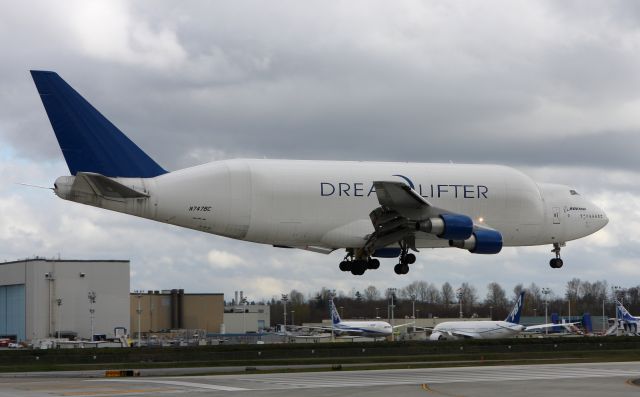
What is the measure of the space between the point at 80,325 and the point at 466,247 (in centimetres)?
9080

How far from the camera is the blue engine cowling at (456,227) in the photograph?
158 feet

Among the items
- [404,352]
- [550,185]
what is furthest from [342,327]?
[550,185]

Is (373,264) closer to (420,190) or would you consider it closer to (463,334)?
(420,190)

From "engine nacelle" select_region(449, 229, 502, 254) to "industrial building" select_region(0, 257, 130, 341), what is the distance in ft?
280

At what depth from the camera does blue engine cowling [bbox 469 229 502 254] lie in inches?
1983

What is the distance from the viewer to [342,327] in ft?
407

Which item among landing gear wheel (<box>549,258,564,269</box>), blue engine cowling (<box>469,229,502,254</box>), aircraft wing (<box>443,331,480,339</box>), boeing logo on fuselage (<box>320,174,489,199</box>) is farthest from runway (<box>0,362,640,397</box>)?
aircraft wing (<box>443,331,480,339</box>)

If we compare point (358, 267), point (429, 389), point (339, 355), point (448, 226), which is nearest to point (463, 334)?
point (339, 355)

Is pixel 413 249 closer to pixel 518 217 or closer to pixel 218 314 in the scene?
pixel 518 217

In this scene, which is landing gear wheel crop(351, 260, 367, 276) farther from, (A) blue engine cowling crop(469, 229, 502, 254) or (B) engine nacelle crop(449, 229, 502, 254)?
(A) blue engine cowling crop(469, 229, 502, 254)

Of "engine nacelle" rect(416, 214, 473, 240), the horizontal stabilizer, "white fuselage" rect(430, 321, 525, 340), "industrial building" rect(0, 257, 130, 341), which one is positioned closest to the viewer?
the horizontal stabilizer

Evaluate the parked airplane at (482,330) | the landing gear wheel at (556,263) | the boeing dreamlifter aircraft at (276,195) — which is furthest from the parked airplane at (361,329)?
the boeing dreamlifter aircraft at (276,195)

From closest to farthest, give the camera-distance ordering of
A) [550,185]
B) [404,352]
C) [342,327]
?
[550,185] < [404,352] < [342,327]

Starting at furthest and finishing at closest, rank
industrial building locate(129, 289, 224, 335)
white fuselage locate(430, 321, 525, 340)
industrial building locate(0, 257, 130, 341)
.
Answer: industrial building locate(129, 289, 224, 335) → industrial building locate(0, 257, 130, 341) → white fuselage locate(430, 321, 525, 340)
